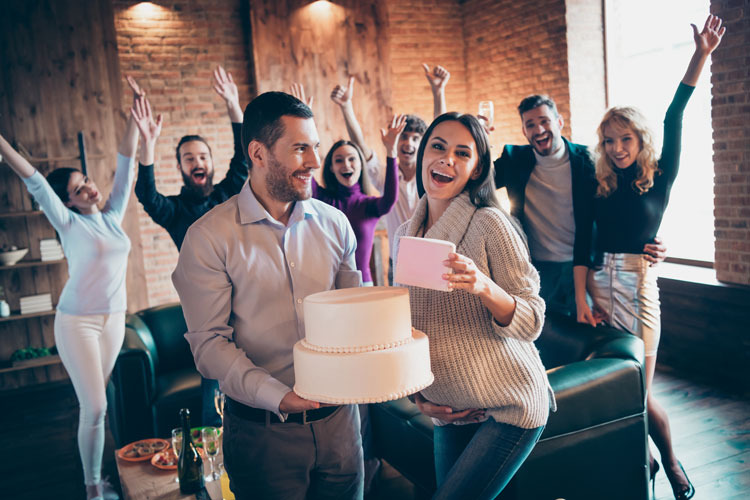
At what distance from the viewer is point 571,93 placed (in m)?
6.03

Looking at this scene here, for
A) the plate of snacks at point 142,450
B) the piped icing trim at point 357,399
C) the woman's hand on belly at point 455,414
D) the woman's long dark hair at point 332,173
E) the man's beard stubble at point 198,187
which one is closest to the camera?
the piped icing trim at point 357,399

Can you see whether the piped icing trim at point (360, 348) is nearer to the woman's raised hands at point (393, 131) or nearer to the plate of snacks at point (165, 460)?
the plate of snacks at point (165, 460)

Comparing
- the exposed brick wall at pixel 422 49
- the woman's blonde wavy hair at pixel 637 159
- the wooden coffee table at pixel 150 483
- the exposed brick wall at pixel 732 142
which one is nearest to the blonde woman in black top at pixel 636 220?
the woman's blonde wavy hair at pixel 637 159

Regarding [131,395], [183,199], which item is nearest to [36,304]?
[131,395]

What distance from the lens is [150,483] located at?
2.44m

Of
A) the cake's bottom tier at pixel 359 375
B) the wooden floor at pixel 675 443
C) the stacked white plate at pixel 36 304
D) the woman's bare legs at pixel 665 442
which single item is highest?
the cake's bottom tier at pixel 359 375

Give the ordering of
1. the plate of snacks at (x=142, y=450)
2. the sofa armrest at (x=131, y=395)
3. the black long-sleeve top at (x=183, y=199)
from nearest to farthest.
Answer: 1. the plate of snacks at (x=142, y=450)
2. the black long-sleeve top at (x=183, y=199)
3. the sofa armrest at (x=131, y=395)

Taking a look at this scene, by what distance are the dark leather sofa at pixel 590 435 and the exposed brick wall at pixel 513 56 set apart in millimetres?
4036

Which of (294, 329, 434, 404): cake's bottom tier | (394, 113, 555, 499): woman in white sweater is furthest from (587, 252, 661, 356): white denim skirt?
(294, 329, 434, 404): cake's bottom tier

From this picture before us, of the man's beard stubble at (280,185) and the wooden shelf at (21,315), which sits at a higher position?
the man's beard stubble at (280,185)

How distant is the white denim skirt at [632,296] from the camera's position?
9.26 ft

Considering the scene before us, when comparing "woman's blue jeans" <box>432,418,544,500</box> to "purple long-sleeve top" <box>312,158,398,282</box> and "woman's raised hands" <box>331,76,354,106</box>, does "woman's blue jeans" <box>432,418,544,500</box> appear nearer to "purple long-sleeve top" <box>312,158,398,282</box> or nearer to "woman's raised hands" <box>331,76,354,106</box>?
"purple long-sleeve top" <box>312,158,398,282</box>

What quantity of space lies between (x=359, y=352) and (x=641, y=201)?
6.66 ft

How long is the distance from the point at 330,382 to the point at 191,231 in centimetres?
57
